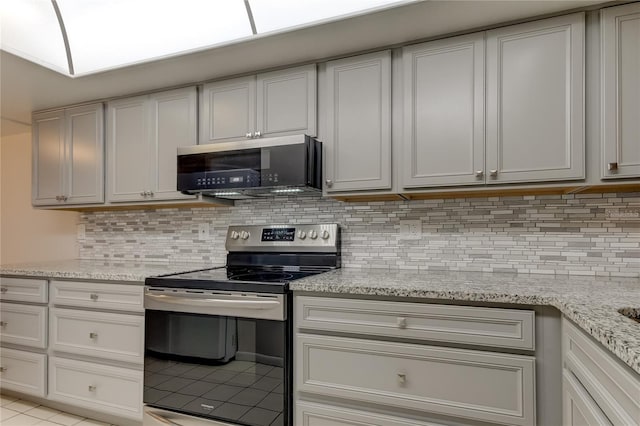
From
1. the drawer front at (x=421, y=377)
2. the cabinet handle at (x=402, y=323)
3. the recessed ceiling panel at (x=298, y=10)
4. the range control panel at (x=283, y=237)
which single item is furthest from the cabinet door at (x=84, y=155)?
the cabinet handle at (x=402, y=323)

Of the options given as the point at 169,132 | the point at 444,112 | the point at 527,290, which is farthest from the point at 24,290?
the point at 527,290

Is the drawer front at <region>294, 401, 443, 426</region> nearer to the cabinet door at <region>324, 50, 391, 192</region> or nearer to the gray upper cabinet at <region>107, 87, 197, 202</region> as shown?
the cabinet door at <region>324, 50, 391, 192</region>

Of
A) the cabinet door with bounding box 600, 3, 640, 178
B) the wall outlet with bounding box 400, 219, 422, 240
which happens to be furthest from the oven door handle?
the cabinet door with bounding box 600, 3, 640, 178

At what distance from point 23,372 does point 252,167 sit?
6.71 ft

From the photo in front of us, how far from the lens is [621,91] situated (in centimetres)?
164

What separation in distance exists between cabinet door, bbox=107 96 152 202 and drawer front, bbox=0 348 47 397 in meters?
1.14

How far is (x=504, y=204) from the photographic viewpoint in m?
2.08

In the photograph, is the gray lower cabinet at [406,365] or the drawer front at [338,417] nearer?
the gray lower cabinet at [406,365]

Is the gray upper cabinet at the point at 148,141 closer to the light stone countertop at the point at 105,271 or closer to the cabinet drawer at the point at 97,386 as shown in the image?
the light stone countertop at the point at 105,271

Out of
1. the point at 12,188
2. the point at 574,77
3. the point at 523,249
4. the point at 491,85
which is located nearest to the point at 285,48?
the point at 491,85

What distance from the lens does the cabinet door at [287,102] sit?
2180 mm

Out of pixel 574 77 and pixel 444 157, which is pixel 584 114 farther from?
pixel 444 157

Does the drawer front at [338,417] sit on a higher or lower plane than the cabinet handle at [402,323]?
lower

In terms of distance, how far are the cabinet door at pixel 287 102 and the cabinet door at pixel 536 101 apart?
920 millimetres
